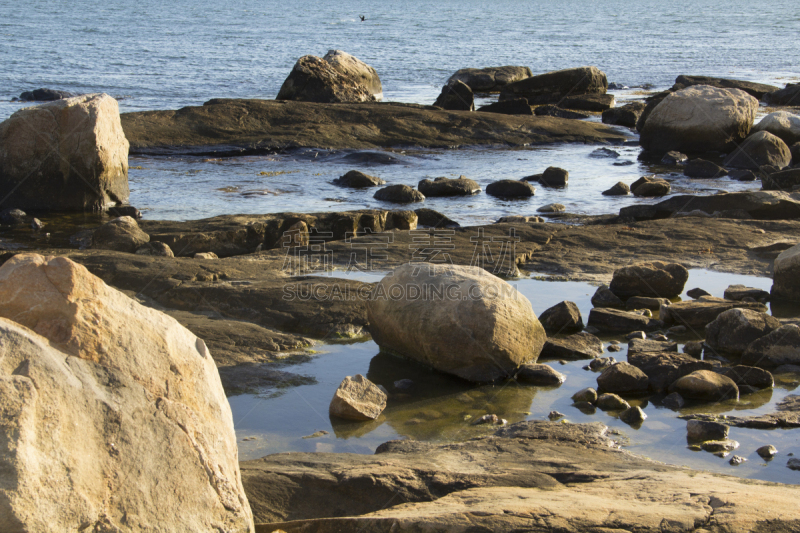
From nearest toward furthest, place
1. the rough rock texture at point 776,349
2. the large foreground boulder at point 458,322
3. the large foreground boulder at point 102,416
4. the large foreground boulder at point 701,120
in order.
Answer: the large foreground boulder at point 102,416 → the large foreground boulder at point 458,322 → the rough rock texture at point 776,349 → the large foreground boulder at point 701,120

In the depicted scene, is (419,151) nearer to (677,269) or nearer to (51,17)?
(677,269)

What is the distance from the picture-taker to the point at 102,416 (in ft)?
7.55

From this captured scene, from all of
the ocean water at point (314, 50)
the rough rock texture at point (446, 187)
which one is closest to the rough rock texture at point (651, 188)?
the rough rock texture at point (446, 187)

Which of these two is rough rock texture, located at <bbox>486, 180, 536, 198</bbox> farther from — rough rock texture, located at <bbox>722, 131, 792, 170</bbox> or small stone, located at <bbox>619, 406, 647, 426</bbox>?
small stone, located at <bbox>619, 406, 647, 426</bbox>

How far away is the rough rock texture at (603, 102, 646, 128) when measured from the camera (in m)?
19.4

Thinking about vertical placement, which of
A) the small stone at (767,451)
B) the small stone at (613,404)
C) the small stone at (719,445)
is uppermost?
the small stone at (767,451)

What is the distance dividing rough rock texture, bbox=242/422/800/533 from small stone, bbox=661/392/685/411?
69 centimetres

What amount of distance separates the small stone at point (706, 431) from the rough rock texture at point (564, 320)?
1808mm

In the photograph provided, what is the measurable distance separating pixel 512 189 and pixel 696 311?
253 inches

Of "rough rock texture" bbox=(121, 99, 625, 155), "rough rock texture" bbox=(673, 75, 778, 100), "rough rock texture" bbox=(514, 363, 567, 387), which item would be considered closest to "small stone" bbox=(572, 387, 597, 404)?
"rough rock texture" bbox=(514, 363, 567, 387)

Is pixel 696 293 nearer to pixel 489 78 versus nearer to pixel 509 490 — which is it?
pixel 509 490

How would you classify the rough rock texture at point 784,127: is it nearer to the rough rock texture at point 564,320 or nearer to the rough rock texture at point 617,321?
the rough rock texture at point 617,321

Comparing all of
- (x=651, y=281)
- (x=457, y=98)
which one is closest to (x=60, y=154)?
(x=651, y=281)

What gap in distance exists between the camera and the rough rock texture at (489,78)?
25.6 m
